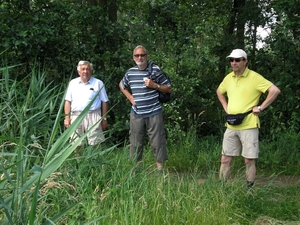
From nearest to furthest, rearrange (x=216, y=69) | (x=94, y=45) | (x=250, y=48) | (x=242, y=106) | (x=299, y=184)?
1. (x=242, y=106)
2. (x=299, y=184)
3. (x=94, y=45)
4. (x=250, y=48)
5. (x=216, y=69)

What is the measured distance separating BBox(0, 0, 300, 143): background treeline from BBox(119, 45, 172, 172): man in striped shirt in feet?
5.05

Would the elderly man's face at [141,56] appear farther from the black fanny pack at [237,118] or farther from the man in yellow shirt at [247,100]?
the black fanny pack at [237,118]

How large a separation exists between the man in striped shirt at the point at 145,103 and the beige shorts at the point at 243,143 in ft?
2.81

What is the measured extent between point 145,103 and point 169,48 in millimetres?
3635

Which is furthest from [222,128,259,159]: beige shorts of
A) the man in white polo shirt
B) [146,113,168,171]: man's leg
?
the man in white polo shirt

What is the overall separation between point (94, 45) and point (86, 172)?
14.7ft

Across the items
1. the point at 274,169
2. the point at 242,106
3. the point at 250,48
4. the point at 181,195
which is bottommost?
the point at 274,169

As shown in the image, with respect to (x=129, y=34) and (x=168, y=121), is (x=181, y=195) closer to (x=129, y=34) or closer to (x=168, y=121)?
(x=168, y=121)

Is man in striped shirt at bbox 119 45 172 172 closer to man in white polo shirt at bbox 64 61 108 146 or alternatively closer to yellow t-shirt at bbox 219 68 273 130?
man in white polo shirt at bbox 64 61 108 146

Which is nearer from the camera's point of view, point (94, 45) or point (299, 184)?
point (299, 184)

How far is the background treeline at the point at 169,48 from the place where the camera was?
25.8 ft

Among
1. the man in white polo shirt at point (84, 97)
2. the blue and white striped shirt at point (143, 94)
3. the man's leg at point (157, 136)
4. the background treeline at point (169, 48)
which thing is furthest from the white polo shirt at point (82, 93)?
the background treeline at point (169, 48)

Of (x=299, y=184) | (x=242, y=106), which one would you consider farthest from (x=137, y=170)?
(x=299, y=184)

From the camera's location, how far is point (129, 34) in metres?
8.97
